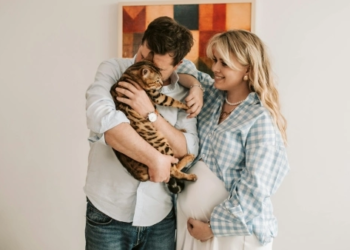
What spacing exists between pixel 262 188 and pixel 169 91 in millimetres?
558

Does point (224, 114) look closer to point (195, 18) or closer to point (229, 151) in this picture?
point (229, 151)

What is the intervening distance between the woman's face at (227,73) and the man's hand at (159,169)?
1.34 feet

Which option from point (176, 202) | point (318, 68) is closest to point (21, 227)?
point (176, 202)

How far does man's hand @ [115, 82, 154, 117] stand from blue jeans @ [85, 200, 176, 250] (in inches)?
17.8

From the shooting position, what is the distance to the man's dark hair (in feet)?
4.17

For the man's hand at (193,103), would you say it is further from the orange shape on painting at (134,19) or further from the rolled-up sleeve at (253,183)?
the orange shape on painting at (134,19)

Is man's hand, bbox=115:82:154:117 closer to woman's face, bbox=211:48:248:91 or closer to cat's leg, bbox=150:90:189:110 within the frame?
cat's leg, bbox=150:90:189:110

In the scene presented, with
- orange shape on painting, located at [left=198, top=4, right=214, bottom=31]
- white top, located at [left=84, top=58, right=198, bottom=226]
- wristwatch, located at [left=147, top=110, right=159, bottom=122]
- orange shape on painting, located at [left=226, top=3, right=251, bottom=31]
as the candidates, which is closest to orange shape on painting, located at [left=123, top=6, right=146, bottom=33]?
orange shape on painting, located at [left=198, top=4, right=214, bottom=31]

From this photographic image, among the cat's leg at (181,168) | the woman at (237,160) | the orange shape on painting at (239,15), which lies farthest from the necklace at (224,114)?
the orange shape on painting at (239,15)

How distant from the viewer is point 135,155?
4.06 feet

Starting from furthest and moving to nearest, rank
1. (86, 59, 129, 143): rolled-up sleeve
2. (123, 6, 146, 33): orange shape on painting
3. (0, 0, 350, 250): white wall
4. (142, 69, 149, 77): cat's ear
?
(123, 6, 146, 33): orange shape on painting, (0, 0, 350, 250): white wall, (142, 69, 149, 77): cat's ear, (86, 59, 129, 143): rolled-up sleeve

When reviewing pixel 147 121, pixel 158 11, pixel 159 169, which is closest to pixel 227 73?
pixel 147 121

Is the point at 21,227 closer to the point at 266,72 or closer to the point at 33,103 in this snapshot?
the point at 33,103

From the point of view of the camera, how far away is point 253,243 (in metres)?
1.34
